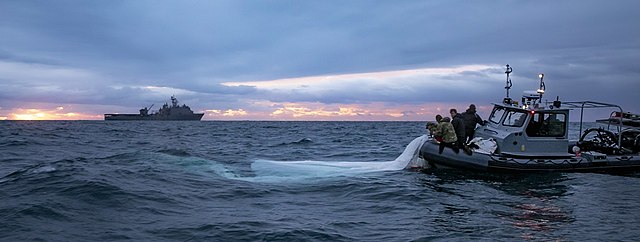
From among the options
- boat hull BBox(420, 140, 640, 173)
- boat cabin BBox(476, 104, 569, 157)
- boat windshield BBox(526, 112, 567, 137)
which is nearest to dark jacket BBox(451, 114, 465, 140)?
boat hull BBox(420, 140, 640, 173)

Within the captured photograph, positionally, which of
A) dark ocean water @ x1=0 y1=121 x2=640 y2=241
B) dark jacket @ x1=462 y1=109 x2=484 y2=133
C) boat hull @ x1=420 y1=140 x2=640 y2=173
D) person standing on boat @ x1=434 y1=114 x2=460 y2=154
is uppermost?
dark jacket @ x1=462 y1=109 x2=484 y2=133

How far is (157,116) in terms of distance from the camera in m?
152

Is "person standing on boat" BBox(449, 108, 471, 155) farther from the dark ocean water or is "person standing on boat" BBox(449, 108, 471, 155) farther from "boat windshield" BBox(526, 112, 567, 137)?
"boat windshield" BBox(526, 112, 567, 137)

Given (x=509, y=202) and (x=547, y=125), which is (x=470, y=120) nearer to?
(x=547, y=125)

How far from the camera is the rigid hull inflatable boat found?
15984mm

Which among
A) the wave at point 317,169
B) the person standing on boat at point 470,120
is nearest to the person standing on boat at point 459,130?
the person standing on boat at point 470,120

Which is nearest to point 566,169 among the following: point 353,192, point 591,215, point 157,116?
point 591,215

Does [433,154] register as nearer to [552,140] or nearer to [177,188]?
[552,140]

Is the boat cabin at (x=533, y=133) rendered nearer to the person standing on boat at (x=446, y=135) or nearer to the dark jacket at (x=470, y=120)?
the dark jacket at (x=470, y=120)

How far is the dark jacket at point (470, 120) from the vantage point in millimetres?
17625

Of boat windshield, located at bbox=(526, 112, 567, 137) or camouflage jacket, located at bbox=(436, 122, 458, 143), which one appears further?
boat windshield, located at bbox=(526, 112, 567, 137)

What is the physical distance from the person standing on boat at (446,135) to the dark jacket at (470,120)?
1424mm

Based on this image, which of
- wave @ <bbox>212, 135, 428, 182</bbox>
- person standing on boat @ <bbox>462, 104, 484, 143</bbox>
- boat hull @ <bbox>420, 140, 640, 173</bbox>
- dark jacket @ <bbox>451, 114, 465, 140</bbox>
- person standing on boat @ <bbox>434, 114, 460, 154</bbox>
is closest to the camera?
wave @ <bbox>212, 135, 428, 182</bbox>

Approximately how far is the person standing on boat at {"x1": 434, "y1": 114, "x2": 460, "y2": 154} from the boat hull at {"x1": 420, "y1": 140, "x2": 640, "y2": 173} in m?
0.14
